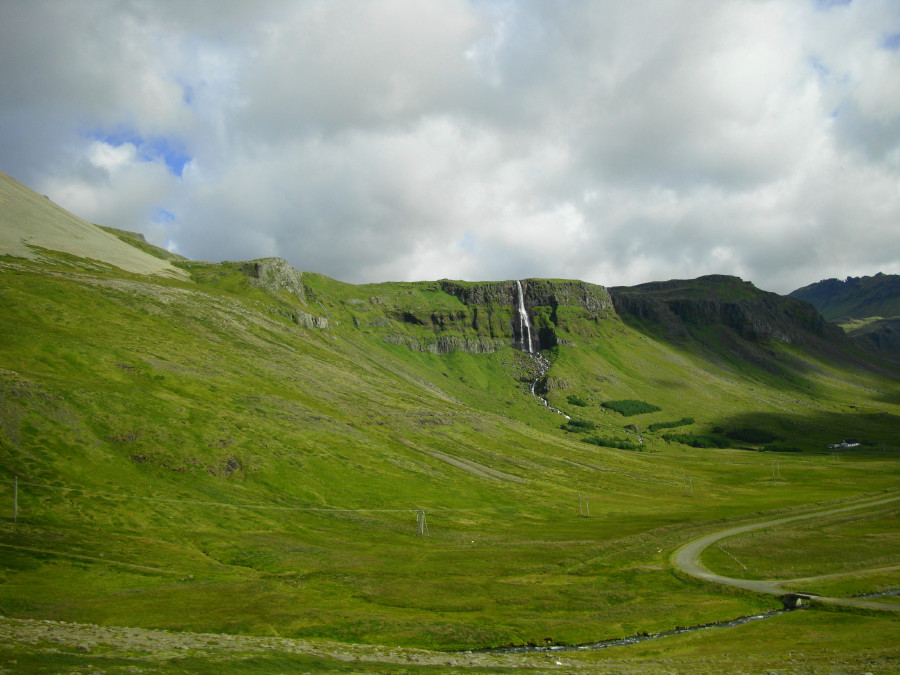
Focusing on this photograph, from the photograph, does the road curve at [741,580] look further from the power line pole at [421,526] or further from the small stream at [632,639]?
the power line pole at [421,526]

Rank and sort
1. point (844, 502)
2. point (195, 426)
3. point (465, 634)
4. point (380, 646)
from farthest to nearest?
point (844, 502)
point (195, 426)
point (465, 634)
point (380, 646)

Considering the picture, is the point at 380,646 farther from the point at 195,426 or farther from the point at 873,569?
the point at 195,426

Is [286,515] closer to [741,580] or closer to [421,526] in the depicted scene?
[421,526]

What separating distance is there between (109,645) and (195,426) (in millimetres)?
97956

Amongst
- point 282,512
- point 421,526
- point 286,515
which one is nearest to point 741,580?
point 421,526

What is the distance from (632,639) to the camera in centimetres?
5716

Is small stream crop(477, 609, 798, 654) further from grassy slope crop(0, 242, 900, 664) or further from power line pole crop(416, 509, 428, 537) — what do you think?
power line pole crop(416, 509, 428, 537)

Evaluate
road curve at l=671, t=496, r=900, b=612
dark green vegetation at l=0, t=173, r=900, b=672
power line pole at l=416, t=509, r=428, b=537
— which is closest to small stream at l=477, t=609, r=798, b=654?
dark green vegetation at l=0, t=173, r=900, b=672

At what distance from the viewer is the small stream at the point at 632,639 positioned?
175 feet

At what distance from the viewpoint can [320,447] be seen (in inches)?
6029

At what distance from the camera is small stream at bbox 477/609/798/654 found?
5341 centimetres

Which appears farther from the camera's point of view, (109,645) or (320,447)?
(320,447)

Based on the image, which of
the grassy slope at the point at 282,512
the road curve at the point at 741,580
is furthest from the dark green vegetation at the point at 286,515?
the road curve at the point at 741,580

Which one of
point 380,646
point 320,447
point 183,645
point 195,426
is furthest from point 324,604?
point 320,447
